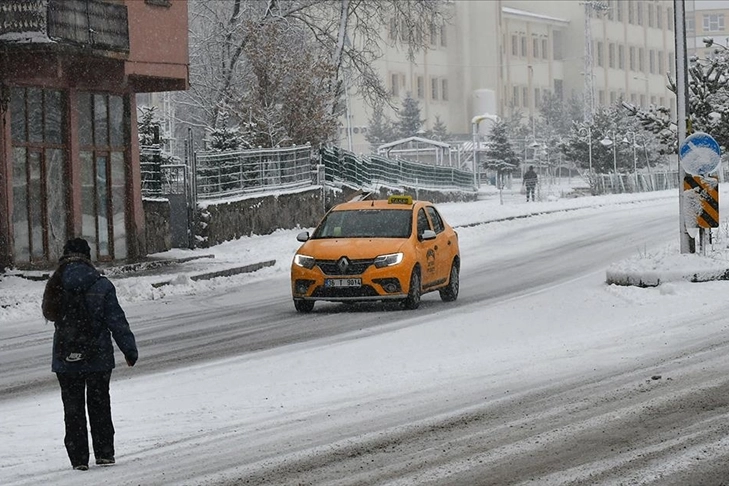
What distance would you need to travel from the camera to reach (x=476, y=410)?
1189 centimetres

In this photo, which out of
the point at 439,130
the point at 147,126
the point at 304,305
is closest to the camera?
the point at 304,305

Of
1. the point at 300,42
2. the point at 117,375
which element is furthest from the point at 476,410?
the point at 300,42

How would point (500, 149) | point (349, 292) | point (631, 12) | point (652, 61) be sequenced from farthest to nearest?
point (652, 61) → point (631, 12) → point (500, 149) → point (349, 292)

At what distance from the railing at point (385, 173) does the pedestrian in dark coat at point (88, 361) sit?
36.5 meters

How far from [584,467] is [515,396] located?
342 centimetres

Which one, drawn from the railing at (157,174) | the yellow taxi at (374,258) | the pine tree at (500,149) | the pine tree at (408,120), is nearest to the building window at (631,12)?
the pine tree at (408,120)

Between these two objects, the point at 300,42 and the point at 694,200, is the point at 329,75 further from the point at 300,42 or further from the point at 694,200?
the point at 694,200

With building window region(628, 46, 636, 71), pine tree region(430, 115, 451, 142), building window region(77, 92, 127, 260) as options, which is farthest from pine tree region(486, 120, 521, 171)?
building window region(77, 92, 127, 260)

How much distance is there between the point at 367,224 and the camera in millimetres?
22469

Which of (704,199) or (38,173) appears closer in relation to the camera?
(704,199)

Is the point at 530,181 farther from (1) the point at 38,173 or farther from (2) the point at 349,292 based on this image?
(2) the point at 349,292

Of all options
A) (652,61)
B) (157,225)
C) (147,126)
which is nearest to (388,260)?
(157,225)

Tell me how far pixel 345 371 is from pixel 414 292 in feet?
21.9

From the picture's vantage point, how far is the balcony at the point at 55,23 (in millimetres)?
28328
